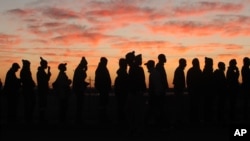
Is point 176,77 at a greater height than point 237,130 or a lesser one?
greater

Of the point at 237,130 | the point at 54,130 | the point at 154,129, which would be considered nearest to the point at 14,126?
the point at 54,130

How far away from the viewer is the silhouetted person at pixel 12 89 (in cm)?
1595

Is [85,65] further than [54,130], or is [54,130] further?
[85,65]

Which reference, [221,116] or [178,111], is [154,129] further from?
[221,116]

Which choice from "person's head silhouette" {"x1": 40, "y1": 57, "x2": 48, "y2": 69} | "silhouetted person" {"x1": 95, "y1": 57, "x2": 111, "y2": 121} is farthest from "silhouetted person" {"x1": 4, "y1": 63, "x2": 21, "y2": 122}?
"silhouetted person" {"x1": 95, "y1": 57, "x2": 111, "y2": 121}

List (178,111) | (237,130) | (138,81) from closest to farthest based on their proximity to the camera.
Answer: (237,130)
(138,81)
(178,111)

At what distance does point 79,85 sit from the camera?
15977 millimetres

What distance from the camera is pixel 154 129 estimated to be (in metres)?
14.6

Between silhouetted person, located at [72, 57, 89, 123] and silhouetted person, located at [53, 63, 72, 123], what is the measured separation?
0.38 m

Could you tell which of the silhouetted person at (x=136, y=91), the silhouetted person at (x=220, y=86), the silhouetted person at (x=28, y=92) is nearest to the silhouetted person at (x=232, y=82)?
the silhouetted person at (x=220, y=86)

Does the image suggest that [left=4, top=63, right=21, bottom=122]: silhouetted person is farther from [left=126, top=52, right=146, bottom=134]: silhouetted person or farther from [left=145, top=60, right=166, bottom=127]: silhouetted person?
[left=126, top=52, right=146, bottom=134]: silhouetted person

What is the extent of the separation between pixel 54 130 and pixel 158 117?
3.06 meters

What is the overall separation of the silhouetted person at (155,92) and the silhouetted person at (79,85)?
220 cm

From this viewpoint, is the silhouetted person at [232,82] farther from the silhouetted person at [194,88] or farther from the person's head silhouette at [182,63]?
the person's head silhouette at [182,63]
